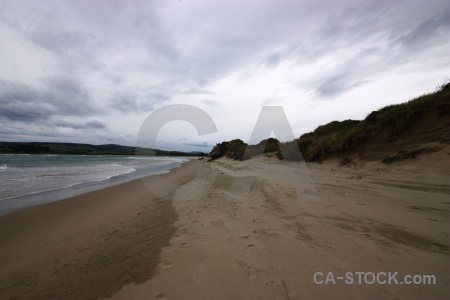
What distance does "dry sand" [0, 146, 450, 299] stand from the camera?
2.25m

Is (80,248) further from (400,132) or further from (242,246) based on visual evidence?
(400,132)

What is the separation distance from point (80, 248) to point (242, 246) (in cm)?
305

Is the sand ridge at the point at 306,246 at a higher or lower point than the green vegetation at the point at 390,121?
lower

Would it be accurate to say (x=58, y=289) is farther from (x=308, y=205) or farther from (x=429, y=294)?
(x=308, y=205)

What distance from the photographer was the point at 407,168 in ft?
22.7

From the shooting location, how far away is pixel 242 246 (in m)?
3.15

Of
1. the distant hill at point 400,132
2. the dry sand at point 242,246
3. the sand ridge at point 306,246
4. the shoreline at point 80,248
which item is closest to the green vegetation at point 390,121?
the distant hill at point 400,132

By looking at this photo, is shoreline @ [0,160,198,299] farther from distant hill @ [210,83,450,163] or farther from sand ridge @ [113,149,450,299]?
distant hill @ [210,83,450,163]

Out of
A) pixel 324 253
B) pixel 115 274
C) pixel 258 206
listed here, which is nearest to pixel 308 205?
pixel 258 206

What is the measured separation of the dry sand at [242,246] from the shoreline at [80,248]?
2cm

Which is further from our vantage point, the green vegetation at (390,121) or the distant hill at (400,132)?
the green vegetation at (390,121)

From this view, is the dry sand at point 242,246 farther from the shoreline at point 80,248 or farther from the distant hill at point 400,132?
the distant hill at point 400,132

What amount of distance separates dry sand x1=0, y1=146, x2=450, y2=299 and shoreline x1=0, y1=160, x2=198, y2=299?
0.07ft

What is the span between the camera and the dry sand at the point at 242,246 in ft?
7.39
